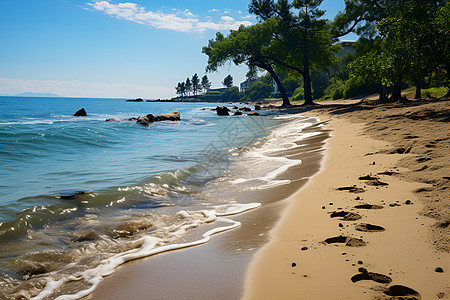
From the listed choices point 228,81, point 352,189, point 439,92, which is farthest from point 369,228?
point 228,81

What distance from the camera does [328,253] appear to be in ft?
8.13

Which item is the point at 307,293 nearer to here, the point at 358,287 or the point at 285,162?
the point at 358,287

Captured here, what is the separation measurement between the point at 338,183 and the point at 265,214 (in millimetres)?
1471

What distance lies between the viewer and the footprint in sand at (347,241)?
101 inches

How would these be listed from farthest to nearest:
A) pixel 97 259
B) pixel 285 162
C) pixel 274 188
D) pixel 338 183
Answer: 1. pixel 285 162
2. pixel 274 188
3. pixel 338 183
4. pixel 97 259

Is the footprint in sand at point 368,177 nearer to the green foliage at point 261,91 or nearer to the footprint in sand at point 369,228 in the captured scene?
the footprint in sand at point 369,228

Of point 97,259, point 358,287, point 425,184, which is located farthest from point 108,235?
point 425,184

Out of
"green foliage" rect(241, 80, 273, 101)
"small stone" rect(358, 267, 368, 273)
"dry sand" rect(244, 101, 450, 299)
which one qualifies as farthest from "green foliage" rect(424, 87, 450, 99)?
"green foliage" rect(241, 80, 273, 101)

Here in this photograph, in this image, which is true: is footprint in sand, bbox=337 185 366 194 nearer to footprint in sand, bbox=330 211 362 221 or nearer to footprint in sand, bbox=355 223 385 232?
footprint in sand, bbox=330 211 362 221

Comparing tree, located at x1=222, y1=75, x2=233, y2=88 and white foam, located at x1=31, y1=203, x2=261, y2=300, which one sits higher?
tree, located at x1=222, y1=75, x2=233, y2=88

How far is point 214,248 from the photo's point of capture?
3.08m

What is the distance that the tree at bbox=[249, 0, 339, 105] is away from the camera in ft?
110

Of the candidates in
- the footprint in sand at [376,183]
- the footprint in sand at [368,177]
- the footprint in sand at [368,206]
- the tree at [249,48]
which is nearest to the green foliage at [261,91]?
the tree at [249,48]

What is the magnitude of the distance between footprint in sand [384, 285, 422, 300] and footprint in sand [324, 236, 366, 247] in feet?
2.19
